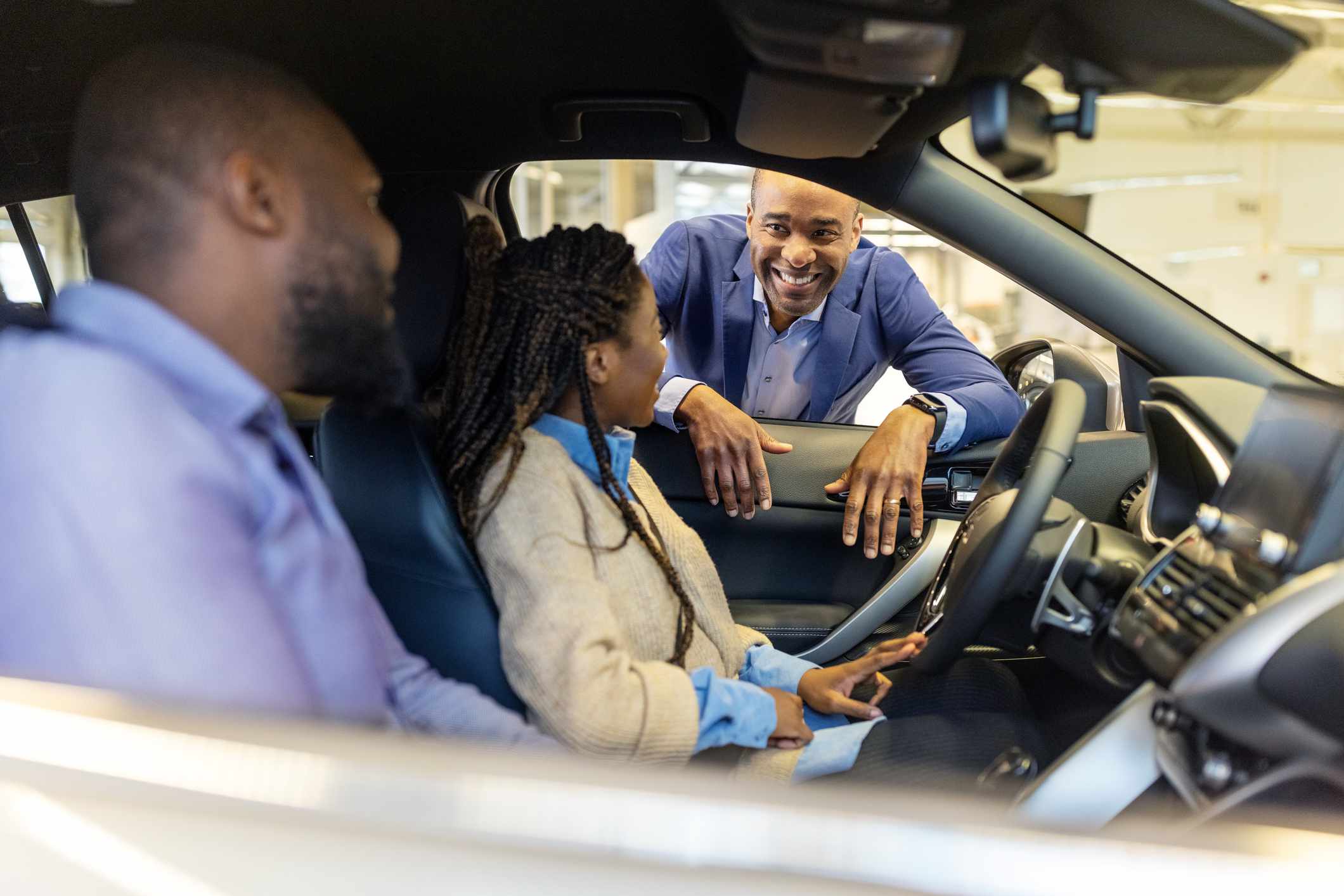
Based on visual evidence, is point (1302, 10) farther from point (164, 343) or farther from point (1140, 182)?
point (164, 343)

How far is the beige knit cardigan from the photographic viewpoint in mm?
1123

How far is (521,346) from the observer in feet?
4.44

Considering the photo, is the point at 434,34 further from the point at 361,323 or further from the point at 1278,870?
the point at 1278,870

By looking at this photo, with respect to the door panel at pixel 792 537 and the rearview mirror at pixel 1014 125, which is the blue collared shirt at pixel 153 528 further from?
the door panel at pixel 792 537

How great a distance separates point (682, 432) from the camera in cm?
196

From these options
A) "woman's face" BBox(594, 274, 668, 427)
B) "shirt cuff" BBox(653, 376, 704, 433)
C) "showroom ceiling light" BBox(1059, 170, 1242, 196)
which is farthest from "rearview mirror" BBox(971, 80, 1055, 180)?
"shirt cuff" BBox(653, 376, 704, 433)

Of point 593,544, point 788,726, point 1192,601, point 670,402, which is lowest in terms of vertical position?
point 788,726

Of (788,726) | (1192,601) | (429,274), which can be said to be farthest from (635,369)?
(1192,601)

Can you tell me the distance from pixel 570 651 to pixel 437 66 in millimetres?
825

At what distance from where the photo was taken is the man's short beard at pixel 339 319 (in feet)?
3.20

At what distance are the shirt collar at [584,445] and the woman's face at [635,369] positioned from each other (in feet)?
0.12

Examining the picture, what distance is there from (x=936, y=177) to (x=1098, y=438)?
0.60 metres

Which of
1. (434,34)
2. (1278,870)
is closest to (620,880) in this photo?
(1278,870)

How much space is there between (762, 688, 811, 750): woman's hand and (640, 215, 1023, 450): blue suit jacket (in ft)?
3.23
